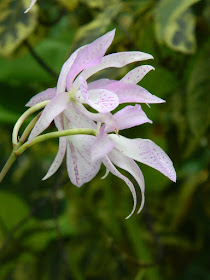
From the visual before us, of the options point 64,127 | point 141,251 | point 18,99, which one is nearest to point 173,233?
point 141,251

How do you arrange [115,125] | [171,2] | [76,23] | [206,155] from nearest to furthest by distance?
[115,125], [171,2], [76,23], [206,155]

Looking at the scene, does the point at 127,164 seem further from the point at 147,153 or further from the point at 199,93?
the point at 199,93

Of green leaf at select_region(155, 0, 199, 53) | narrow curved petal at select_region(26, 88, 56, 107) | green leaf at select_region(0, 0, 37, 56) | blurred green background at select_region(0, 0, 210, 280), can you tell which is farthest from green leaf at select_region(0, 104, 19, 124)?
narrow curved petal at select_region(26, 88, 56, 107)

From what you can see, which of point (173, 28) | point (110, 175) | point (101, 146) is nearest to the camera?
point (101, 146)

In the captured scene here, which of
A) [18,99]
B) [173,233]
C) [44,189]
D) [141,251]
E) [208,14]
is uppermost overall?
[18,99]

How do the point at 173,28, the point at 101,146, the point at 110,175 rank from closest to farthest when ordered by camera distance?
the point at 101,146, the point at 173,28, the point at 110,175

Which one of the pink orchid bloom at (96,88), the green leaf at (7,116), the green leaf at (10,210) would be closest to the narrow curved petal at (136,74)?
the pink orchid bloom at (96,88)

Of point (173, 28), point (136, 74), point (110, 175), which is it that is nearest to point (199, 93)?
point (173, 28)

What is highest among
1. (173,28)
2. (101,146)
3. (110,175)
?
(101,146)

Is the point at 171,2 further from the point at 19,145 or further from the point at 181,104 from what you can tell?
the point at 19,145
